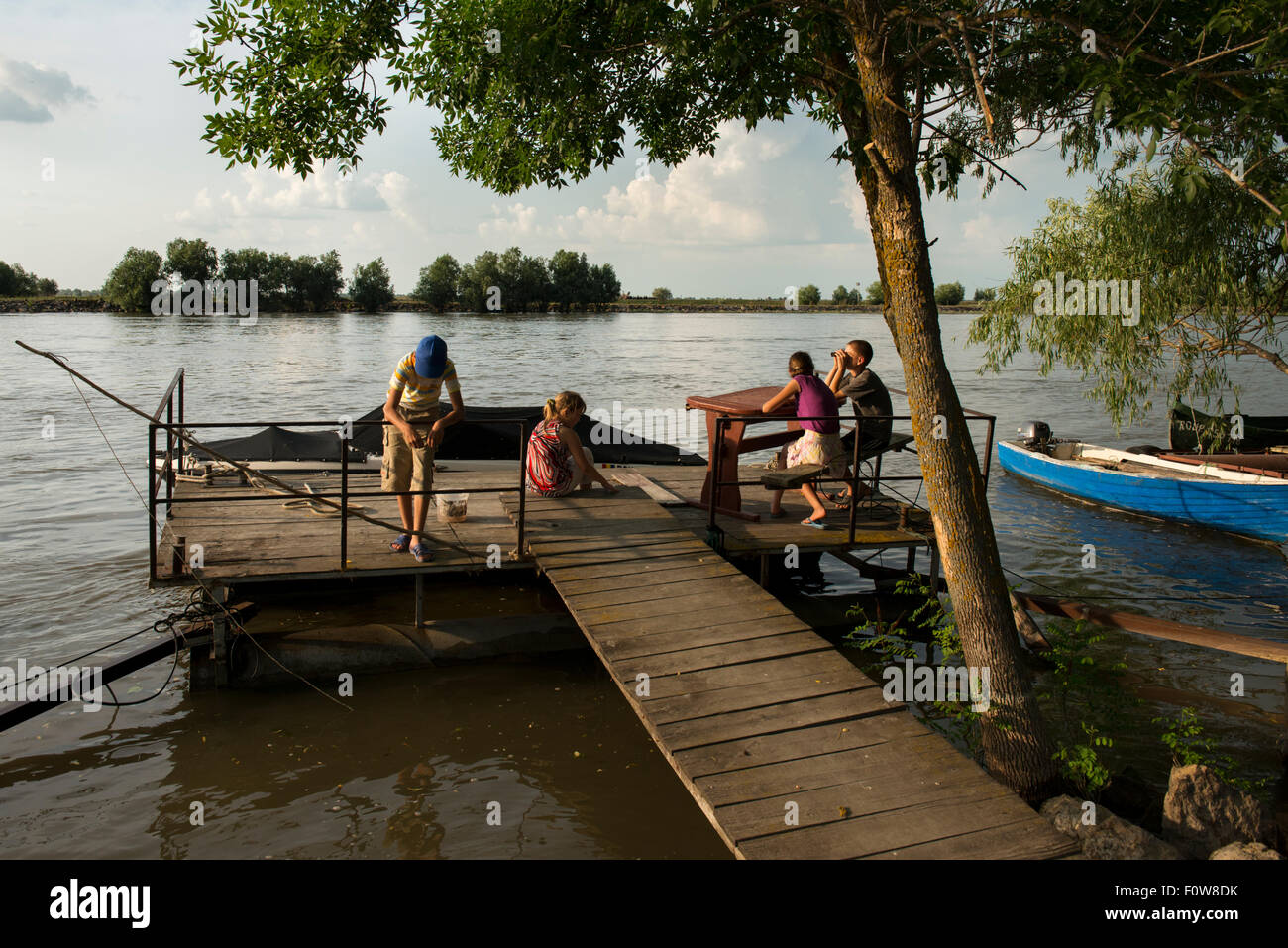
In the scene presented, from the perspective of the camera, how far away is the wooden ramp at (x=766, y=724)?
16.9 feet

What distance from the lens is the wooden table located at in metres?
10.1

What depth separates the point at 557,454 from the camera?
10.5m

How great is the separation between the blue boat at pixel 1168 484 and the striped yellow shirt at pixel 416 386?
49.6 ft

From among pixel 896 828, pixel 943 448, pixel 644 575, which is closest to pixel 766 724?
pixel 896 828

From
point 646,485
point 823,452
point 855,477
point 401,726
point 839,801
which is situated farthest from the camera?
point 646,485

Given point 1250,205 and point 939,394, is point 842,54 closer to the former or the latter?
point 939,394

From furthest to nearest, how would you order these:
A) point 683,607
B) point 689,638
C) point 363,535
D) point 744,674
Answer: point 363,535 < point 683,607 < point 689,638 < point 744,674

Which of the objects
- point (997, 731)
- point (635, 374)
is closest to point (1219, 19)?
point (997, 731)

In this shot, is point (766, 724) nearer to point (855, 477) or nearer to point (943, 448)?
point (943, 448)

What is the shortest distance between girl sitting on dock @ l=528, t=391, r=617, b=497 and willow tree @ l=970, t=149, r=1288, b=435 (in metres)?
11.2

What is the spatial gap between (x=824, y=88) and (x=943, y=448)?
3541 mm

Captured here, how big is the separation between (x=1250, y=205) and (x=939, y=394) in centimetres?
1221

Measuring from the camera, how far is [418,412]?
29.1ft

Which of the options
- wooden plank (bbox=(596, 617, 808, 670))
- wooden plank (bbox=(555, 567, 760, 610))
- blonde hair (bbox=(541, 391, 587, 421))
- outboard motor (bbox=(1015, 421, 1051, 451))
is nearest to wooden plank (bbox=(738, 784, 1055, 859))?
wooden plank (bbox=(596, 617, 808, 670))
